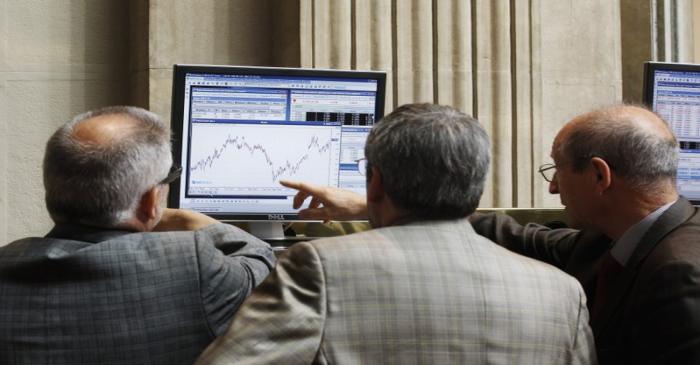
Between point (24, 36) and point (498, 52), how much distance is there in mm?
1721

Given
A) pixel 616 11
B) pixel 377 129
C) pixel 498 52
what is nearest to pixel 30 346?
pixel 377 129

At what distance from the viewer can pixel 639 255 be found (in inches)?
92.4

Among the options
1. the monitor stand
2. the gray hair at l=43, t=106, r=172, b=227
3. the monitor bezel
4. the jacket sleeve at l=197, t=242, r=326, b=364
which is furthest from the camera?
the monitor stand

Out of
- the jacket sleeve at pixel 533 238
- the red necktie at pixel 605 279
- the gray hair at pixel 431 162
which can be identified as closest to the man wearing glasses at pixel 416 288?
the gray hair at pixel 431 162

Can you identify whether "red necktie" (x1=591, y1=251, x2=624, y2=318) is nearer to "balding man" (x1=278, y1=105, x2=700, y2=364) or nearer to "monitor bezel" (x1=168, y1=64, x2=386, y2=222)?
"balding man" (x1=278, y1=105, x2=700, y2=364)

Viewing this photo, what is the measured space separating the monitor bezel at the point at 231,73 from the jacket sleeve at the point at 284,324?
1.32m

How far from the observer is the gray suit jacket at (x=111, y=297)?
6.49 feet

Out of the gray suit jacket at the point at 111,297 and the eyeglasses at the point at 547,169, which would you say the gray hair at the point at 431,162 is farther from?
the eyeglasses at the point at 547,169

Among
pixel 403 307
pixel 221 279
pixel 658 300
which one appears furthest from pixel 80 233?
pixel 658 300

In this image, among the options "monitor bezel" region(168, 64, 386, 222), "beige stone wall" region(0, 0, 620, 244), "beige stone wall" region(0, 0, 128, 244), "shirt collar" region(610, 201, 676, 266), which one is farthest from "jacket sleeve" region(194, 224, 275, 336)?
"beige stone wall" region(0, 0, 128, 244)

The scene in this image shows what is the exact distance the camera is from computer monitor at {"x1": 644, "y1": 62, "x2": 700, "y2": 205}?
3.49 m

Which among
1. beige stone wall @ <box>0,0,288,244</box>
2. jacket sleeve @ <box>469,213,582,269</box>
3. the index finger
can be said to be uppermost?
beige stone wall @ <box>0,0,288,244</box>

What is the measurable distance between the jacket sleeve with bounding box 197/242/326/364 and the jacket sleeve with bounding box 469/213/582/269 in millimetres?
1188

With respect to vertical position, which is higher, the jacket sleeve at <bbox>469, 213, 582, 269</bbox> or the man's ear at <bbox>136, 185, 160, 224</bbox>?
the man's ear at <bbox>136, 185, 160, 224</bbox>
